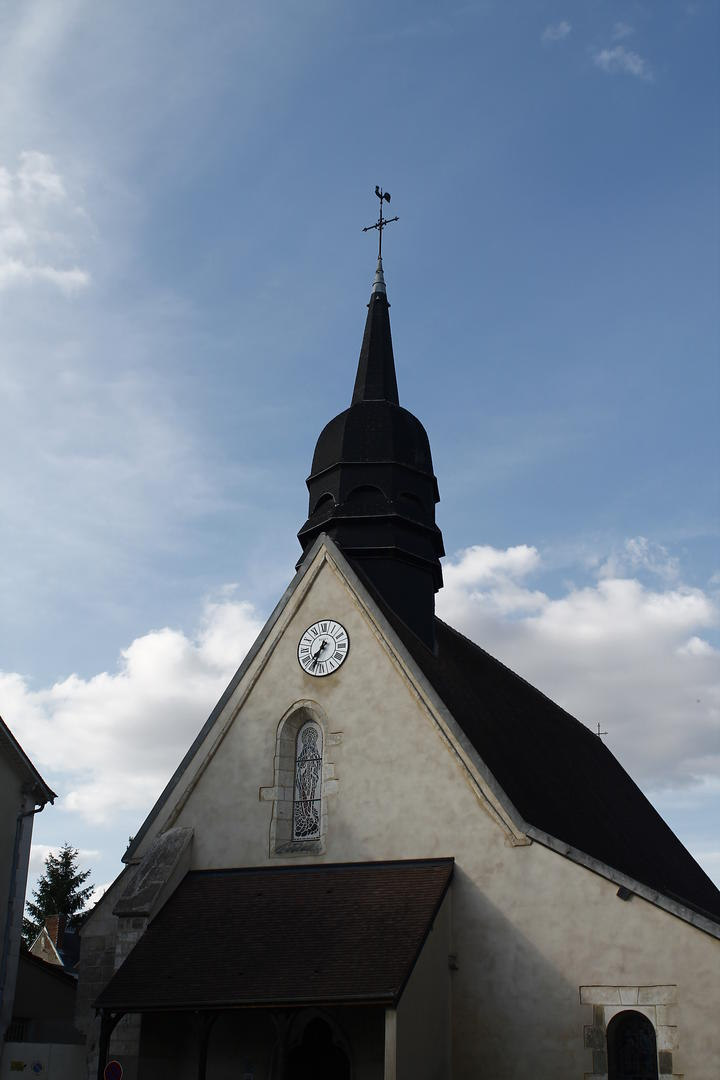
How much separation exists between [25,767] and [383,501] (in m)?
7.21

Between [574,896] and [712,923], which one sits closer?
[712,923]

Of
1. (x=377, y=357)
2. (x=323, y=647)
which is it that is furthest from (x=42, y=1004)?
(x=377, y=357)

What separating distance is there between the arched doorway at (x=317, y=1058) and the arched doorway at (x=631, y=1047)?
328cm

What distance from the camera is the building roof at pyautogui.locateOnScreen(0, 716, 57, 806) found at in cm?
1727

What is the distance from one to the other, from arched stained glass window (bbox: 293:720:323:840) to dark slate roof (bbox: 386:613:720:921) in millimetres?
1962

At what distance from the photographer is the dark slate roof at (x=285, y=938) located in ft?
42.5

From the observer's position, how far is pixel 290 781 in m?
16.5

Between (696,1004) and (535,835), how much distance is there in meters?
2.66

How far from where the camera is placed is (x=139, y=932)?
1503cm

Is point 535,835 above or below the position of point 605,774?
below

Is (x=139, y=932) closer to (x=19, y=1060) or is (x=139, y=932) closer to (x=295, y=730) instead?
(x=19, y=1060)

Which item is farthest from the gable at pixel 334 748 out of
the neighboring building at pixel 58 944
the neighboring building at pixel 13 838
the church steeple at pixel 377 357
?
the neighboring building at pixel 58 944

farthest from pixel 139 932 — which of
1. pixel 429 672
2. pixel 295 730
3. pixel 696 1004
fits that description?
pixel 696 1004

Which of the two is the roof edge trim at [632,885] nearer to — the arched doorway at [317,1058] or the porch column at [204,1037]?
the arched doorway at [317,1058]
